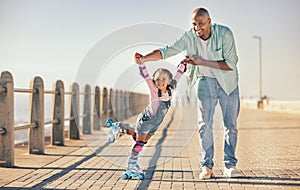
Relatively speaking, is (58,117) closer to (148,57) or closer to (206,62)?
(148,57)

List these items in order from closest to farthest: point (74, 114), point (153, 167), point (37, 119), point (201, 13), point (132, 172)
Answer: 1. point (201, 13)
2. point (132, 172)
3. point (153, 167)
4. point (37, 119)
5. point (74, 114)

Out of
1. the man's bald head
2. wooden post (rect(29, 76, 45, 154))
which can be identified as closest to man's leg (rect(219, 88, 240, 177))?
the man's bald head

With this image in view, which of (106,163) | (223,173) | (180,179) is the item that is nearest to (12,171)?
(106,163)

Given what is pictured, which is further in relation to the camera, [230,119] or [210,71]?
[230,119]

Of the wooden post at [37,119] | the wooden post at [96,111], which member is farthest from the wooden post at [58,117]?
the wooden post at [96,111]

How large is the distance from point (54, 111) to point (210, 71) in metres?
5.44

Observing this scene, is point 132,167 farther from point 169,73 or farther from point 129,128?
point 169,73

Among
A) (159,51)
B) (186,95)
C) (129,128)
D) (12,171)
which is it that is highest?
(159,51)

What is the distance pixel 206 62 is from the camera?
6160 millimetres

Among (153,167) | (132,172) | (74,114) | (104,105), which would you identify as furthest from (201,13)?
(104,105)

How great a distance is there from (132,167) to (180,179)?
0.61 meters

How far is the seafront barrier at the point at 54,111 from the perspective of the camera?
770 cm

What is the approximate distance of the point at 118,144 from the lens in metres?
10.4

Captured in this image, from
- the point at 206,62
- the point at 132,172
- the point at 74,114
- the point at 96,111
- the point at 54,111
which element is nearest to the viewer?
the point at 206,62
